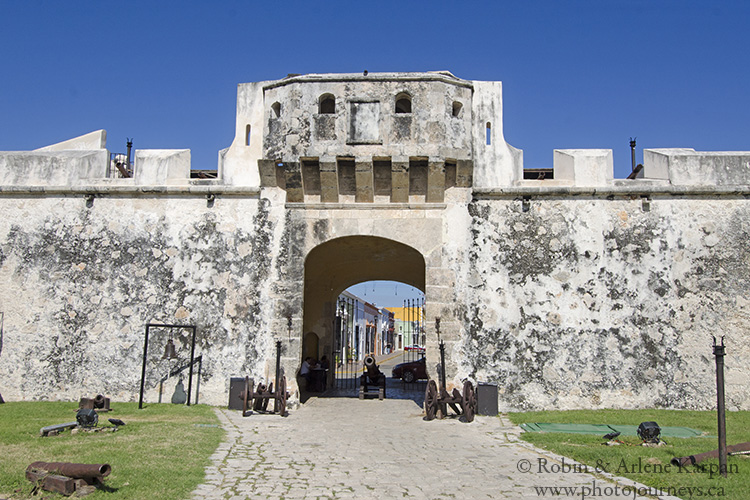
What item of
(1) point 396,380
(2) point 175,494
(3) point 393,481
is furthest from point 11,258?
(1) point 396,380

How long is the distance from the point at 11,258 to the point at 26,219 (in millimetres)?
781

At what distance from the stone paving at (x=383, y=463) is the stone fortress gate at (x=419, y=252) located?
189cm

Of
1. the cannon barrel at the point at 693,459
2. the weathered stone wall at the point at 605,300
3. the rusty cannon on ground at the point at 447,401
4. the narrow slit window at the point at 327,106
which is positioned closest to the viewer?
the cannon barrel at the point at 693,459

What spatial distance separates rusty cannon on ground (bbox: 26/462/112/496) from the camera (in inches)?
177

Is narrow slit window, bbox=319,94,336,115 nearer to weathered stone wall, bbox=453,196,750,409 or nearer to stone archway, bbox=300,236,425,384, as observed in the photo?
stone archway, bbox=300,236,425,384

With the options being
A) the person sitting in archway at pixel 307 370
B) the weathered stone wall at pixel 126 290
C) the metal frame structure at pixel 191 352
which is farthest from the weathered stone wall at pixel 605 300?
the metal frame structure at pixel 191 352

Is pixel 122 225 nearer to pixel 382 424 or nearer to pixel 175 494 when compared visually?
pixel 382 424

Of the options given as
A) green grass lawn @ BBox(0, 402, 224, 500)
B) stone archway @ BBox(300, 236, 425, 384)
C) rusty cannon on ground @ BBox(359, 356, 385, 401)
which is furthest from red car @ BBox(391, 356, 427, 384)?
green grass lawn @ BBox(0, 402, 224, 500)

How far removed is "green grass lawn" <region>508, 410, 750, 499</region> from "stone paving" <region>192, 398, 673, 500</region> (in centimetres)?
27

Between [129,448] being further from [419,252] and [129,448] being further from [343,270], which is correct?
[343,270]

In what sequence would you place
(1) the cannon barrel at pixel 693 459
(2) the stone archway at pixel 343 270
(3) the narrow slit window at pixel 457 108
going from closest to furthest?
(1) the cannon barrel at pixel 693 459 → (3) the narrow slit window at pixel 457 108 → (2) the stone archway at pixel 343 270

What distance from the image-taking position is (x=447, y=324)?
1050cm

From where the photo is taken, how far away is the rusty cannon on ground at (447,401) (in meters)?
9.35

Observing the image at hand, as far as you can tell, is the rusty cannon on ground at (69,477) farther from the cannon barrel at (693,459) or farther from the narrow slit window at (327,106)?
the narrow slit window at (327,106)
